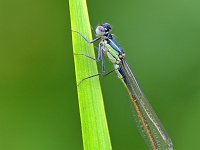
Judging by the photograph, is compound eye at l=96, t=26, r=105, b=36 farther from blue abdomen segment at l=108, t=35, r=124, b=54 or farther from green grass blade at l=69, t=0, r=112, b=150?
green grass blade at l=69, t=0, r=112, b=150

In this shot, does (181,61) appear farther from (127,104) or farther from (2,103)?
(2,103)

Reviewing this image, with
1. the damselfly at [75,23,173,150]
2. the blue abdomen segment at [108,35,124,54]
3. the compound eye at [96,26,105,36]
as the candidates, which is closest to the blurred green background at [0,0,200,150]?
the damselfly at [75,23,173,150]

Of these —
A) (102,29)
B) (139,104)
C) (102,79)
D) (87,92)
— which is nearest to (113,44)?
(102,29)

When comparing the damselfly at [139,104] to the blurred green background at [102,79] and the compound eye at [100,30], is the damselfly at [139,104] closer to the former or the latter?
the compound eye at [100,30]

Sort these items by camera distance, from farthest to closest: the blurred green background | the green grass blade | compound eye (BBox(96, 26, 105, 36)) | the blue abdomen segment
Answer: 1. the blurred green background
2. the blue abdomen segment
3. compound eye (BBox(96, 26, 105, 36))
4. the green grass blade

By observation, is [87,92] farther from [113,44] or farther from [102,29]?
[113,44]

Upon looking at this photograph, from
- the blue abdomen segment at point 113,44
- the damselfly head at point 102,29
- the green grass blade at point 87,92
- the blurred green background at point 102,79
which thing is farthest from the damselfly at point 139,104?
the green grass blade at point 87,92
